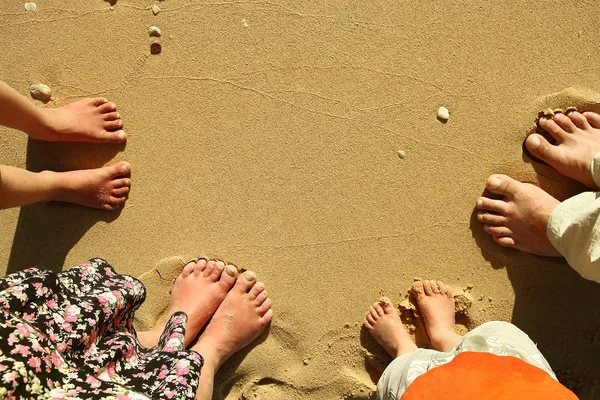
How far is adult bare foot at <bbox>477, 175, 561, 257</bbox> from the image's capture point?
2.04 meters

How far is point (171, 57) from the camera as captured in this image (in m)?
2.17

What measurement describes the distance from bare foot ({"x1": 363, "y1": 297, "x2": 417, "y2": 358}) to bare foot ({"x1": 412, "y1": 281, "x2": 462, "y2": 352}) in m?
0.10

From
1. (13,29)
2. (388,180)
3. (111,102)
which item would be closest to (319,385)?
(388,180)

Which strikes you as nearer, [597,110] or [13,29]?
[597,110]

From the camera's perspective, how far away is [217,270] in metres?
2.19

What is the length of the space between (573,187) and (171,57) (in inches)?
68.3

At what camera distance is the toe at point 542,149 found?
6.66ft

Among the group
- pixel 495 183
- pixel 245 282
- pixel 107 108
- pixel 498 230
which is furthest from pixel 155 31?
pixel 498 230

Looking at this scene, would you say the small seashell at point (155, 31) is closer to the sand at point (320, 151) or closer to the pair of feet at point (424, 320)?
the sand at point (320, 151)

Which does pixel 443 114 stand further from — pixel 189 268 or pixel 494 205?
pixel 189 268

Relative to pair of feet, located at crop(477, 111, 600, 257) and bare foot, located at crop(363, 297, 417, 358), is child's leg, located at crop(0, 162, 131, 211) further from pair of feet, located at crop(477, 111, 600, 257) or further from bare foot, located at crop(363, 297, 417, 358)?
pair of feet, located at crop(477, 111, 600, 257)

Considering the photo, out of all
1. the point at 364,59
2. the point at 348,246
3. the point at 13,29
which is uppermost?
the point at 364,59

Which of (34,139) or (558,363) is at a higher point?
(34,139)

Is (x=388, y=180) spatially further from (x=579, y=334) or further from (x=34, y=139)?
(x=34, y=139)
